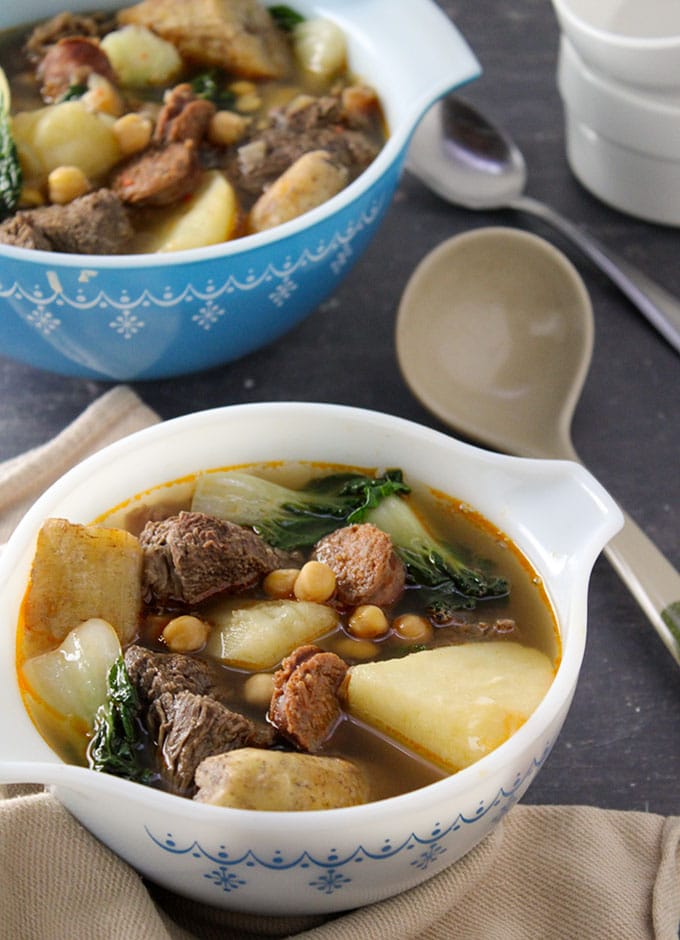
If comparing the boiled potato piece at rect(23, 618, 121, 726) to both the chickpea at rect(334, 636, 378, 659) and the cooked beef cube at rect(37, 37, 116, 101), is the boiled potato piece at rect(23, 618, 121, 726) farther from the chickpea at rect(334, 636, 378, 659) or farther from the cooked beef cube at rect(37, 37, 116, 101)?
the cooked beef cube at rect(37, 37, 116, 101)

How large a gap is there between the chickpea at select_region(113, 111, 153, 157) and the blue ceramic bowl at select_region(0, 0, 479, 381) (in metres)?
0.51

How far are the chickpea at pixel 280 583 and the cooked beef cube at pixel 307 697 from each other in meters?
0.15

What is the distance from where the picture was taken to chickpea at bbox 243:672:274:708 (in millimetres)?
1756

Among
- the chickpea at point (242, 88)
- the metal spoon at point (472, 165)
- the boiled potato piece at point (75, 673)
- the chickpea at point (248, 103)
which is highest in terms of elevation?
the chickpea at point (242, 88)

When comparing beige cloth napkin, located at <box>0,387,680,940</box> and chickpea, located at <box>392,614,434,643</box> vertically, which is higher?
chickpea, located at <box>392,614,434,643</box>

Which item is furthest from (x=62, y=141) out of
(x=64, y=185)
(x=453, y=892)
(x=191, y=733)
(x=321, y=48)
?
(x=453, y=892)

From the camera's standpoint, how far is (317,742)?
1.70 m

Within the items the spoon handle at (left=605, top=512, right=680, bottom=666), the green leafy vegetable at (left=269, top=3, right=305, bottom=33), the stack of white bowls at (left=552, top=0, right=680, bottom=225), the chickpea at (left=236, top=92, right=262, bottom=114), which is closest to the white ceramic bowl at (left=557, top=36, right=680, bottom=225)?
the stack of white bowls at (left=552, top=0, right=680, bottom=225)

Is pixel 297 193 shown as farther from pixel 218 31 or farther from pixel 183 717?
pixel 183 717

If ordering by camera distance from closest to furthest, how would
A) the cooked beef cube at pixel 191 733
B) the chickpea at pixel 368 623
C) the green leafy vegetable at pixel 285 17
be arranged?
the cooked beef cube at pixel 191 733 < the chickpea at pixel 368 623 < the green leafy vegetable at pixel 285 17

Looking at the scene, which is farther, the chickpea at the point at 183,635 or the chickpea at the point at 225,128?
the chickpea at the point at 225,128

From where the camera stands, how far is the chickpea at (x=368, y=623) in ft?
6.10

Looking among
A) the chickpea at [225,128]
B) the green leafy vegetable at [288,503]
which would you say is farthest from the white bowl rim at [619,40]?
the green leafy vegetable at [288,503]

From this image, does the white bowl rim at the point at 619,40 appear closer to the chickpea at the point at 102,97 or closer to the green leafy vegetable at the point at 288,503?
the chickpea at the point at 102,97
